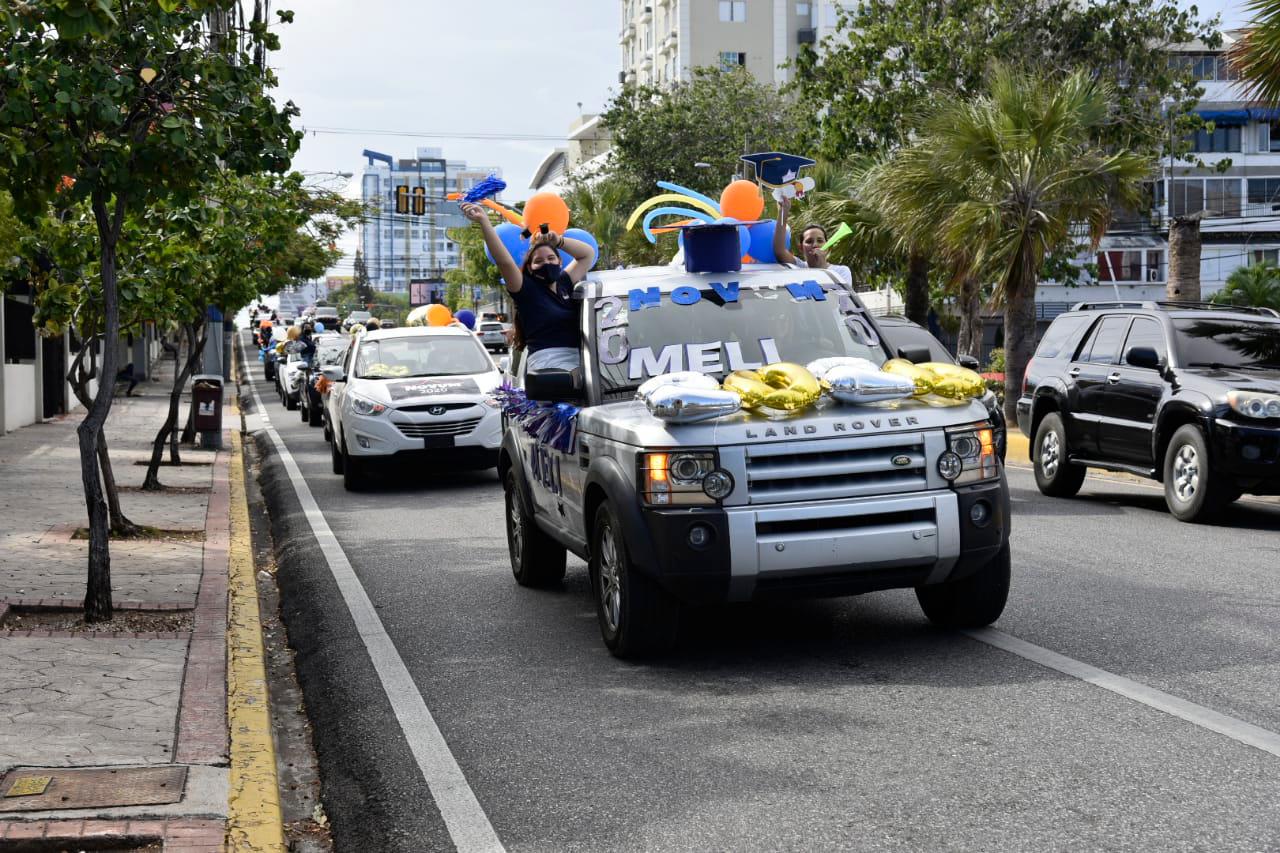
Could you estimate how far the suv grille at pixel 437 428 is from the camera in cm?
1588

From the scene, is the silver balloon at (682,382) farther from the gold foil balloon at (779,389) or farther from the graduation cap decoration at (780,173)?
the graduation cap decoration at (780,173)

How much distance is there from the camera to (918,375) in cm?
697

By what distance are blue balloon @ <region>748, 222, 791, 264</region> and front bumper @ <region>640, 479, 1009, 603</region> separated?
270 centimetres

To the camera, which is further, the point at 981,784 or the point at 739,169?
the point at 739,169

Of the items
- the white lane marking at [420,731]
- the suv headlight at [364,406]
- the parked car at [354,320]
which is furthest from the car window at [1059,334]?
the parked car at [354,320]

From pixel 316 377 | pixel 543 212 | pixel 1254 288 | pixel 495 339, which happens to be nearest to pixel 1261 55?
pixel 543 212

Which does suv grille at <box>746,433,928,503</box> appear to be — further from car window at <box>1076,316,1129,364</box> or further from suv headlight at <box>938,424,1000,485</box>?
car window at <box>1076,316,1129,364</box>

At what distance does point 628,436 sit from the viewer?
6762 mm

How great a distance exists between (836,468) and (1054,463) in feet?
27.5

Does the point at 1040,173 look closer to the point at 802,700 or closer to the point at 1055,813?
the point at 802,700

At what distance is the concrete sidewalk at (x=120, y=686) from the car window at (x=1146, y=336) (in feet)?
26.2

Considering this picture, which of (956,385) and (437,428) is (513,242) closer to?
(956,385)

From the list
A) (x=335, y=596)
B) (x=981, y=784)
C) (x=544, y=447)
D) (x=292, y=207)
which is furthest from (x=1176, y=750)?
(x=292, y=207)

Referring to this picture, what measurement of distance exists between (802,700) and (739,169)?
1820 inches
